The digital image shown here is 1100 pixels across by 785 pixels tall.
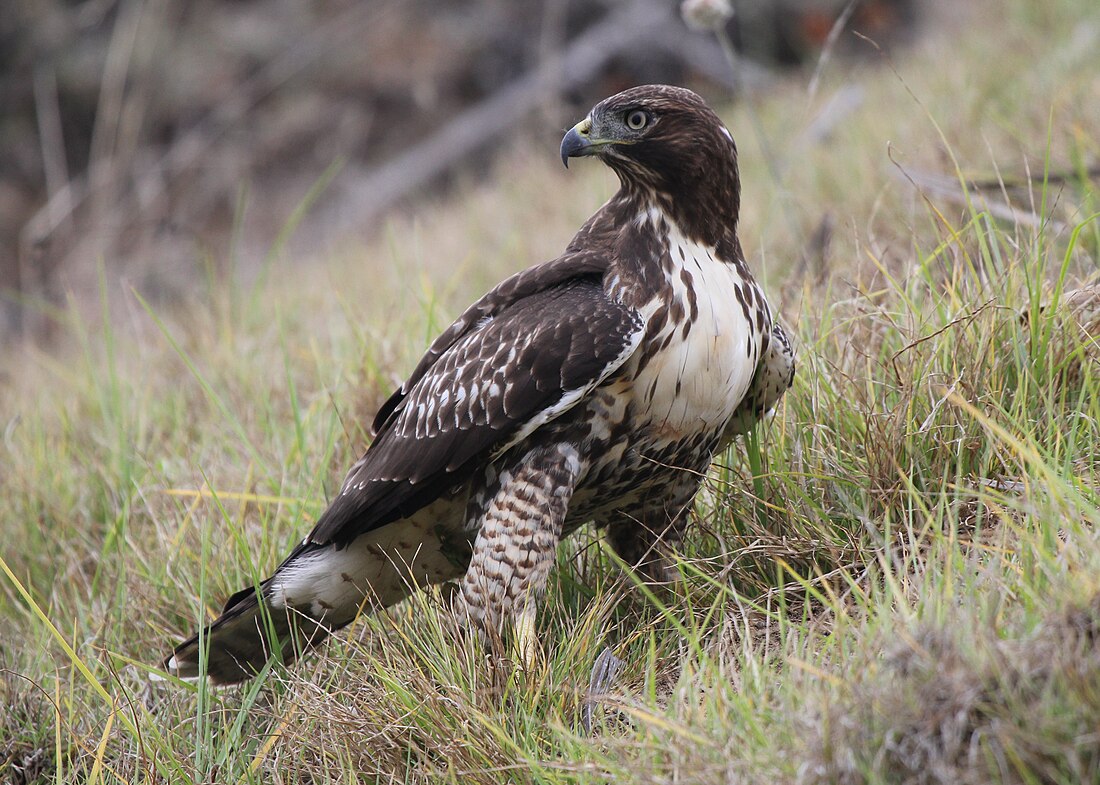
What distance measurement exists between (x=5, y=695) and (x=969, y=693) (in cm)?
286

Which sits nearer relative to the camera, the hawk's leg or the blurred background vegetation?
the hawk's leg

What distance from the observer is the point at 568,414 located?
113 inches

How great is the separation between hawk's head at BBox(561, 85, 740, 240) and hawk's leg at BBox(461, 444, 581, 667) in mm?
767

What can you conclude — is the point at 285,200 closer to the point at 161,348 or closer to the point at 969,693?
the point at 161,348

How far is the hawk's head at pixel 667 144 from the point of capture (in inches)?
120

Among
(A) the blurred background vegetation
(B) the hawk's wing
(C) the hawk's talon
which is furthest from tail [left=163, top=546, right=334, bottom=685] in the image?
(A) the blurred background vegetation

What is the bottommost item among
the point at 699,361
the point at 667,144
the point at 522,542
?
the point at 522,542

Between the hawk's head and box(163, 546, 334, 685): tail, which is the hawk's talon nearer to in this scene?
box(163, 546, 334, 685): tail

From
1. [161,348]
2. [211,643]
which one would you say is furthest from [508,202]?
[211,643]

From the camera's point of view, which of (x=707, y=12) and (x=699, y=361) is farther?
(x=707, y=12)

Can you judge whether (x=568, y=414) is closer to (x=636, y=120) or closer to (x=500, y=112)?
(x=636, y=120)

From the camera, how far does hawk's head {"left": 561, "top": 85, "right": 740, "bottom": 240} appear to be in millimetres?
3043

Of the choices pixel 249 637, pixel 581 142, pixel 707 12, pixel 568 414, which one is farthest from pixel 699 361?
pixel 707 12

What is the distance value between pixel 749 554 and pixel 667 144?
1121mm
